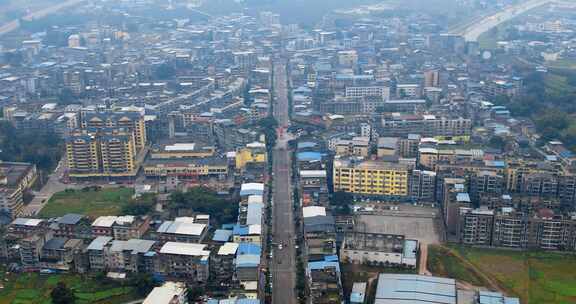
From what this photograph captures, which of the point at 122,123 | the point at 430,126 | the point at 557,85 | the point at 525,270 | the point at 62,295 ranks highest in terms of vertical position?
the point at 557,85

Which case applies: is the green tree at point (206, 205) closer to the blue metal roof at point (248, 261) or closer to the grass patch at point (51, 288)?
the blue metal roof at point (248, 261)

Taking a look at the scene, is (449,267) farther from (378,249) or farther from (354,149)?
(354,149)

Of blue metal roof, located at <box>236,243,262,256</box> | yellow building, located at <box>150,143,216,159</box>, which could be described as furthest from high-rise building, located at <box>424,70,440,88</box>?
blue metal roof, located at <box>236,243,262,256</box>

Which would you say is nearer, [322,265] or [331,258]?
[322,265]

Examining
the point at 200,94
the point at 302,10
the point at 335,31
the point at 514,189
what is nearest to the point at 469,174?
the point at 514,189

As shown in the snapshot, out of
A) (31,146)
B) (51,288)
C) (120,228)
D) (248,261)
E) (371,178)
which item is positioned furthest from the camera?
(31,146)

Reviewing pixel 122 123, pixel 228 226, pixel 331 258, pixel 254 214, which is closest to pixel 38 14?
pixel 122 123

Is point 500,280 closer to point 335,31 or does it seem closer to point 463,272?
point 463,272

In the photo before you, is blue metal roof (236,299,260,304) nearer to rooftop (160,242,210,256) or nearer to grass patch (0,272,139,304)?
rooftop (160,242,210,256)
